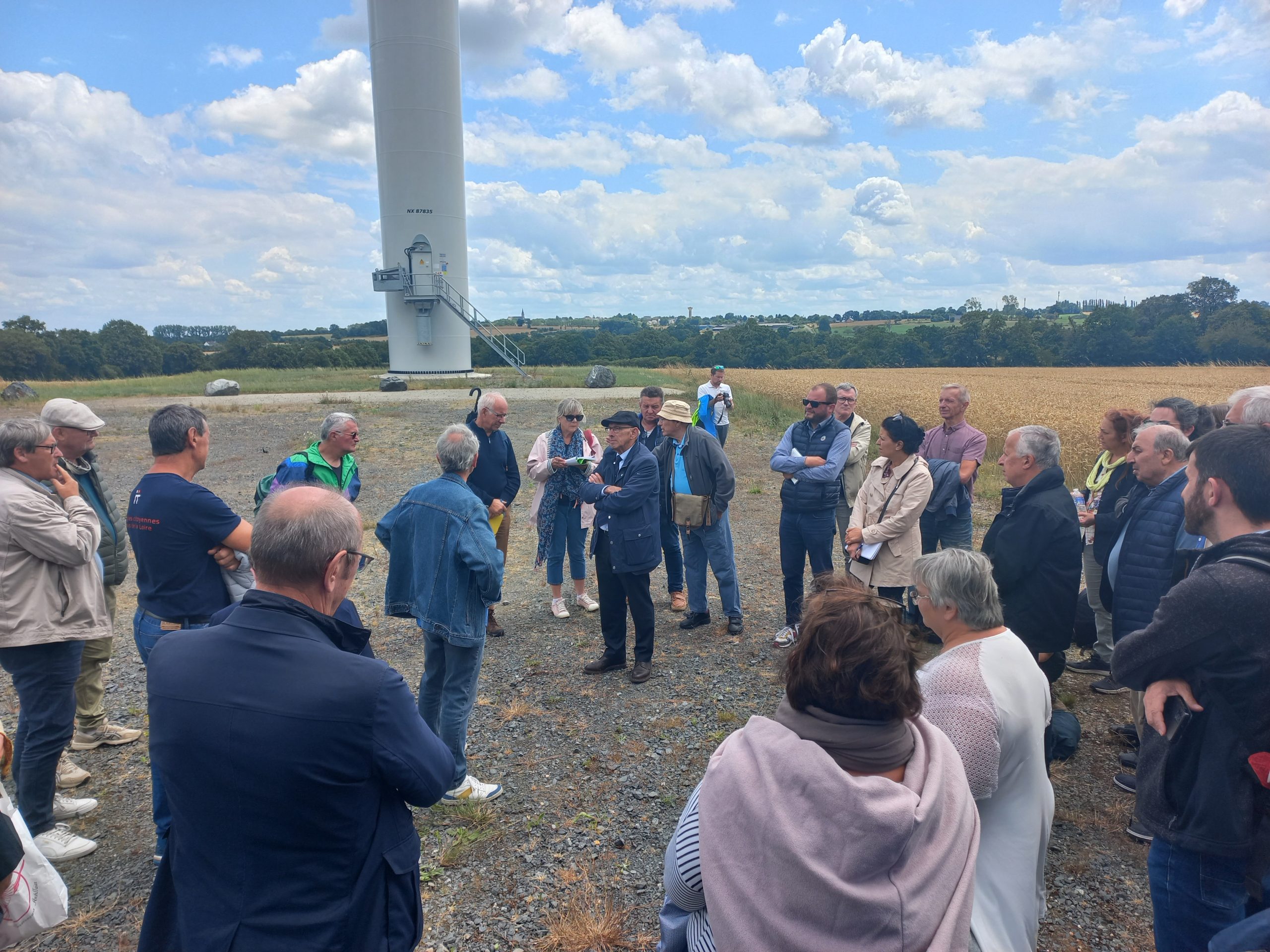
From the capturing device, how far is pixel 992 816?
2.27m

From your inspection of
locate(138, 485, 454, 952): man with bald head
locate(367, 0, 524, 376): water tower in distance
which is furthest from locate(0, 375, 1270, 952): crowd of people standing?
locate(367, 0, 524, 376): water tower in distance

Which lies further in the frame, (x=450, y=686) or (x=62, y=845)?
(x=450, y=686)

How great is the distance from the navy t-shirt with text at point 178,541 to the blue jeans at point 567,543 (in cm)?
345

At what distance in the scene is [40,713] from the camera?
10.8ft

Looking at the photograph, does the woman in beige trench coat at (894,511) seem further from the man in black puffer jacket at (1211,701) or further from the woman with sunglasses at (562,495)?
the man in black puffer jacket at (1211,701)

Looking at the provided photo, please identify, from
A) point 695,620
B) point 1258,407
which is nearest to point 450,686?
point 695,620

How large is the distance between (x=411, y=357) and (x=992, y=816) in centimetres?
3586

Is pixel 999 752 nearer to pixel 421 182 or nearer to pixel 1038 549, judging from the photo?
pixel 1038 549

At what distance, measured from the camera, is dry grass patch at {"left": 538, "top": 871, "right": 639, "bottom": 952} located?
9.98 ft

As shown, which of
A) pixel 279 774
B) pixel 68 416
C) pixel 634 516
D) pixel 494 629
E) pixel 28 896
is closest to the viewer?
pixel 279 774

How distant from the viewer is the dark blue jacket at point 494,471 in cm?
604

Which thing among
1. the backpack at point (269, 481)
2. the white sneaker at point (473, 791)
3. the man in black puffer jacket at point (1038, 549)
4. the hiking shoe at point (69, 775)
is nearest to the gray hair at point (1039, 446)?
the man in black puffer jacket at point (1038, 549)

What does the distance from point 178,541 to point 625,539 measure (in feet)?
8.89

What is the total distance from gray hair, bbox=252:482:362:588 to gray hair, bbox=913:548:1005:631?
6.23 ft
